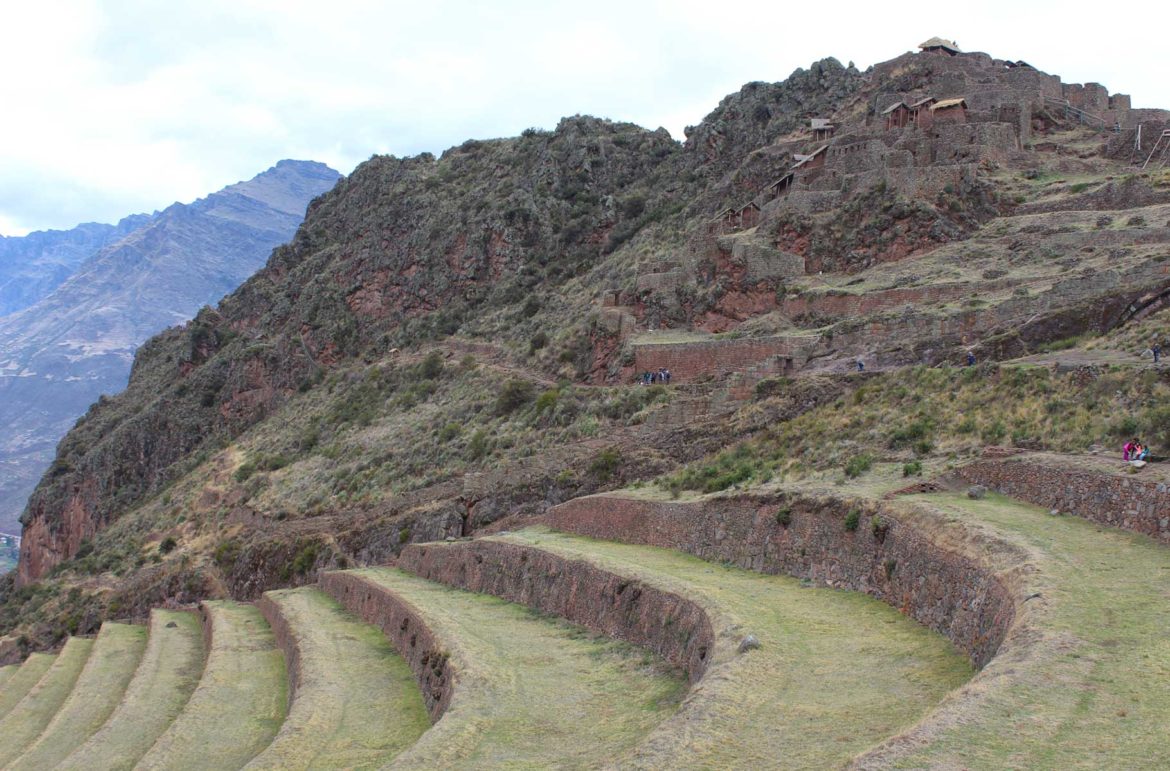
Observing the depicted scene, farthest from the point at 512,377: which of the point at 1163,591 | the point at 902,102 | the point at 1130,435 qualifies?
the point at 1163,591

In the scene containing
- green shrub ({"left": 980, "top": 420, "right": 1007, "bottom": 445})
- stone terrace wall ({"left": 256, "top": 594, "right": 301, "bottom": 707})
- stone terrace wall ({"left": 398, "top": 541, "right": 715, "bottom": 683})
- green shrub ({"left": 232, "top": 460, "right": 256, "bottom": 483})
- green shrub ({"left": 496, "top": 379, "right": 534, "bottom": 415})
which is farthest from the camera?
green shrub ({"left": 232, "top": 460, "right": 256, "bottom": 483})

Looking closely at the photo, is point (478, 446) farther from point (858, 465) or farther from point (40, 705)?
point (858, 465)

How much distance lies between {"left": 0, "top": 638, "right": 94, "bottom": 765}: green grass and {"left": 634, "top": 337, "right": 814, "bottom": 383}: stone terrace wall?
65.8ft

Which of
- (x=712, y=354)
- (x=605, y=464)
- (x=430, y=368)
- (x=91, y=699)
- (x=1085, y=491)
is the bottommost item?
(x=91, y=699)

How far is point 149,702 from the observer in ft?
68.9

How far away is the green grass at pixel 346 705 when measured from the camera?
1418cm

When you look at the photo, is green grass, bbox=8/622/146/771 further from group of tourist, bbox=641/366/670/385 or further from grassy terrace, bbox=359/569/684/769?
group of tourist, bbox=641/366/670/385

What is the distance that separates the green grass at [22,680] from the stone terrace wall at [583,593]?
1074 centimetres

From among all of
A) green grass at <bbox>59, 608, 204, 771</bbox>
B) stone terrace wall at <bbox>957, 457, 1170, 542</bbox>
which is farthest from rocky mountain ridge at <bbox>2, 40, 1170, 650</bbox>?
green grass at <bbox>59, 608, 204, 771</bbox>

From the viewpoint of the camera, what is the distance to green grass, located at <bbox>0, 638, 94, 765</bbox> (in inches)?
846

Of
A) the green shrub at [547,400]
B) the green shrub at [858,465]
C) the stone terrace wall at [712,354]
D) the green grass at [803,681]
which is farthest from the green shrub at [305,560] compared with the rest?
the green grass at [803,681]

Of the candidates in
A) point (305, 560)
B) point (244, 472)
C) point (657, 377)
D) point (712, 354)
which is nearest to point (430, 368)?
point (244, 472)

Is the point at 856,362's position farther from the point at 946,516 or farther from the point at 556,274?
the point at 556,274

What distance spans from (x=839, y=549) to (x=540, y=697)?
5.36 m
